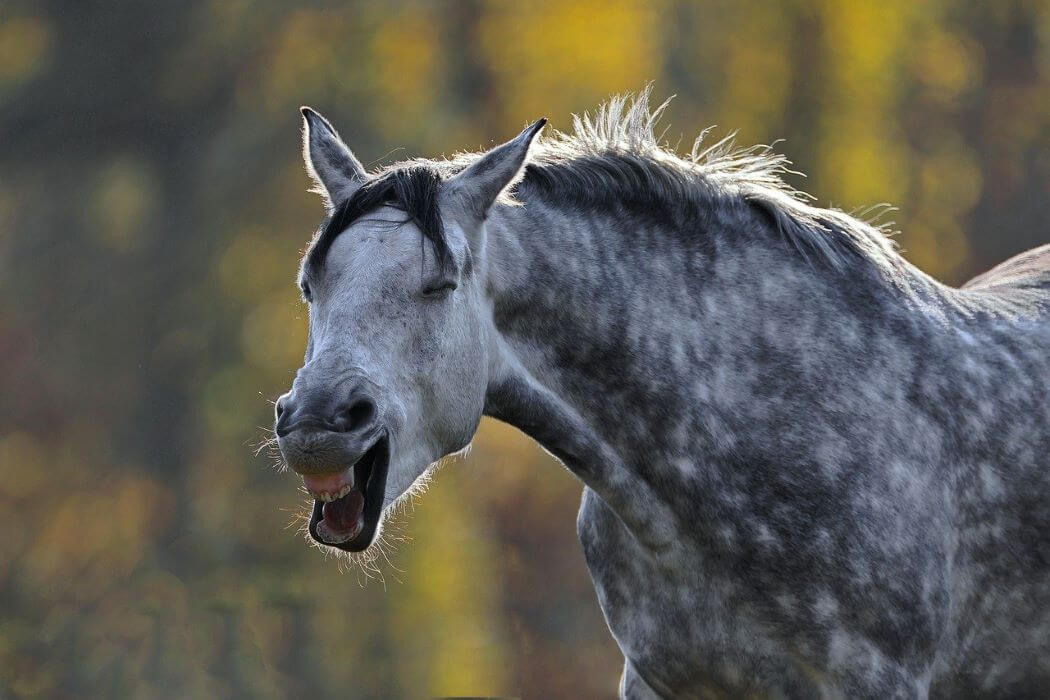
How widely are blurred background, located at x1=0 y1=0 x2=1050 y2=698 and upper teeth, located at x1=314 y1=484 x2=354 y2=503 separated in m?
8.75

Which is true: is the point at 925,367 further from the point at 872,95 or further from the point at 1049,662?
the point at 872,95

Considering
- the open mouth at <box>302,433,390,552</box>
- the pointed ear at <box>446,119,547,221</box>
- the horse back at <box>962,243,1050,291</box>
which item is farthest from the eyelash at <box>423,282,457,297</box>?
the horse back at <box>962,243,1050,291</box>

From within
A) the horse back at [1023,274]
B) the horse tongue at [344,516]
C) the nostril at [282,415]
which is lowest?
the horse tongue at [344,516]

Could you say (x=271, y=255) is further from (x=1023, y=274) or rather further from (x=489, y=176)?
(x=489, y=176)

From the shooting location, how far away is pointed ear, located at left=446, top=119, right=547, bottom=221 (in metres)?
3.45

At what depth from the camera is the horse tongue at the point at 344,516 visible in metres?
3.33

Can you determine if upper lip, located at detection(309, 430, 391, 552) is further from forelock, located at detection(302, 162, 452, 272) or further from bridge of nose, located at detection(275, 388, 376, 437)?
forelock, located at detection(302, 162, 452, 272)

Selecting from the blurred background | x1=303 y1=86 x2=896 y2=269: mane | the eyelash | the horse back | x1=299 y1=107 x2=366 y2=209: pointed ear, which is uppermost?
x1=303 y1=86 x2=896 y2=269: mane

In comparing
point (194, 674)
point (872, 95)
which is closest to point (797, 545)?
point (194, 674)

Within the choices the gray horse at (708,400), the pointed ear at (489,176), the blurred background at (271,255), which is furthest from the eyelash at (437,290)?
the blurred background at (271,255)

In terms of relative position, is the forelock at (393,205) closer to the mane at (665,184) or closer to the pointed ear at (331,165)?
the pointed ear at (331,165)

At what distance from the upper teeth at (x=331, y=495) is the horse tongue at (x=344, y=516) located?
22 mm

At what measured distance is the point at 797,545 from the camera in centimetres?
363

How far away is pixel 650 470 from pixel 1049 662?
60.4 inches
